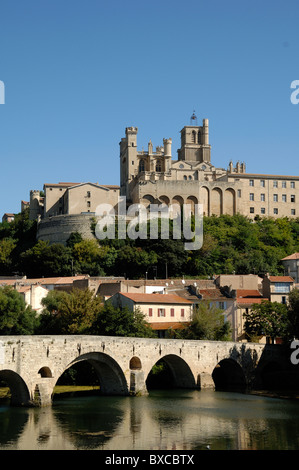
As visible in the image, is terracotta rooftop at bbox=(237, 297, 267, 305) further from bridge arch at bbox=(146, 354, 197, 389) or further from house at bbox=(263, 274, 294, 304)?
bridge arch at bbox=(146, 354, 197, 389)

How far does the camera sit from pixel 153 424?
3381cm

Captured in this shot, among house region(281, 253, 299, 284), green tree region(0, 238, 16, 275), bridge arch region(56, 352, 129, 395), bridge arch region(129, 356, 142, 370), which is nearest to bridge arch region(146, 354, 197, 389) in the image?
bridge arch region(129, 356, 142, 370)

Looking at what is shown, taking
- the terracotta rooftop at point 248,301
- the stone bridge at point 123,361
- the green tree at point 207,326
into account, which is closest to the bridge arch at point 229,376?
the stone bridge at point 123,361

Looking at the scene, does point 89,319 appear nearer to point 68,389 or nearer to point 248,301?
point 68,389

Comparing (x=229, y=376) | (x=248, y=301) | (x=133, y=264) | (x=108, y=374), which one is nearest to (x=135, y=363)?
(x=108, y=374)

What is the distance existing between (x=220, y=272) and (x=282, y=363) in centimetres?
2837

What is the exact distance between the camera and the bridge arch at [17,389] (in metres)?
36.2

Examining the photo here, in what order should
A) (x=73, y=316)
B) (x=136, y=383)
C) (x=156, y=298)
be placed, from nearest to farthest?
(x=136, y=383) → (x=73, y=316) → (x=156, y=298)

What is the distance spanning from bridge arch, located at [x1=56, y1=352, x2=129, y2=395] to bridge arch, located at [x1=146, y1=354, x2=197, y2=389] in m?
4.38

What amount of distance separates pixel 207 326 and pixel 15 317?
14.1 metres

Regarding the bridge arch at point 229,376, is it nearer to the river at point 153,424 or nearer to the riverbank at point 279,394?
the riverbank at point 279,394

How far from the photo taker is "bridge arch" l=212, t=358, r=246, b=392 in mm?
49594

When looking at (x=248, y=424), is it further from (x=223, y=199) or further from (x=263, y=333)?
(x=223, y=199)
